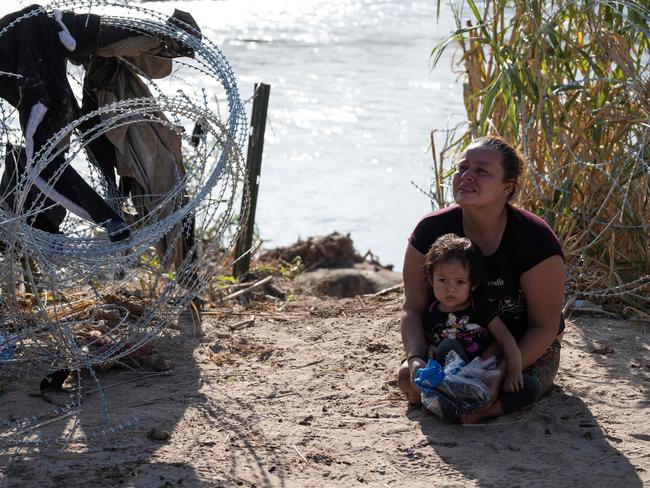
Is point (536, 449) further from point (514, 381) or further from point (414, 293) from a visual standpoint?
point (414, 293)

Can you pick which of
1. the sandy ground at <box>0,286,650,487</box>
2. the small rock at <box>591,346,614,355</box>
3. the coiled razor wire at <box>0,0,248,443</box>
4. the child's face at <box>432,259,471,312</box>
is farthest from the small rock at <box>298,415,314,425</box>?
the small rock at <box>591,346,614,355</box>

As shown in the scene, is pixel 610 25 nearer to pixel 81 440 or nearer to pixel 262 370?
pixel 262 370

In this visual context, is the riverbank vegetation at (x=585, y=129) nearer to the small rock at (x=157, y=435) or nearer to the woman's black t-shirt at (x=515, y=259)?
the woman's black t-shirt at (x=515, y=259)

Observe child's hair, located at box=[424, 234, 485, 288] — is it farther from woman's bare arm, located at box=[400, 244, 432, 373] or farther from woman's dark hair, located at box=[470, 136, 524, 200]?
woman's dark hair, located at box=[470, 136, 524, 200]

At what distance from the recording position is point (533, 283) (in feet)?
11.7

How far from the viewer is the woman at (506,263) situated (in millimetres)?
3578

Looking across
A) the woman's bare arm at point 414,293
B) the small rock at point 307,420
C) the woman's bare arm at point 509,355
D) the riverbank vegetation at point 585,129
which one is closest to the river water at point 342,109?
the riverbank vegetation at point 585,129

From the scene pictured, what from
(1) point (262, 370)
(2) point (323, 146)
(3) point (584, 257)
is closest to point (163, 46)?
(1) point (262, 370)

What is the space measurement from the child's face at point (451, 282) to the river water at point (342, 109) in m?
2.39

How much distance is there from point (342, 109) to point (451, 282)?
25.5ft

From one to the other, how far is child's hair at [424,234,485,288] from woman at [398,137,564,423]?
14 cm

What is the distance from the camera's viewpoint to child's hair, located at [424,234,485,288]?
3.44 metres

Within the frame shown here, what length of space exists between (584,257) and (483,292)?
1.57 m

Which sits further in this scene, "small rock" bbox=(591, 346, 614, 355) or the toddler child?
"small rock" bbox=(591, 346, 614, 355)
